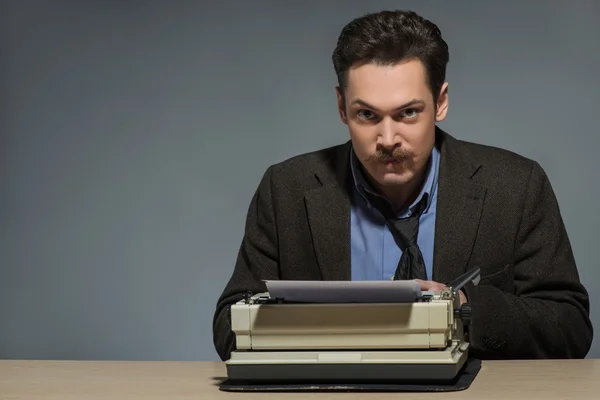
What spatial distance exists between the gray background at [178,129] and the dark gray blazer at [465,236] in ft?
4.11

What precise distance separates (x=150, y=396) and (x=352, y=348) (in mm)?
367

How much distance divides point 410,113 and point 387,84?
9cm

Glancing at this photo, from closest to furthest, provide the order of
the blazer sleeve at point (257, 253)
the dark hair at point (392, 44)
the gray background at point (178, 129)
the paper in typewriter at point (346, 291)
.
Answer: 1. the paper in typewriter at point (346, 291)
2. the dark hair at point (392, 44)
3. the blazer sleeve at point (257, 253)
4. the gray background at point (178, 129)

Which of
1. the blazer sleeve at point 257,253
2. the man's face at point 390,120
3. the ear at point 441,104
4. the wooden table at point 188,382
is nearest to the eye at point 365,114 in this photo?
the man's face at point 390,120

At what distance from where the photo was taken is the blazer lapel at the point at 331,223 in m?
2.73

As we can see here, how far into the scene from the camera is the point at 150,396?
1.81m

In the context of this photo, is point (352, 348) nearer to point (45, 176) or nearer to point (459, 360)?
point (459, 360)

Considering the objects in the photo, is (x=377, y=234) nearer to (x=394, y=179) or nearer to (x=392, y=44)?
(x=394, y=179)

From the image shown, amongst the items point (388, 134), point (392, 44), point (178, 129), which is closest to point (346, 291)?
point (388, 134)

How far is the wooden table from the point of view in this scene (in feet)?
5.86

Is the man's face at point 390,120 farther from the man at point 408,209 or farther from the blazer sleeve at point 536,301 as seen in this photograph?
the blazer sleeve at point 536,301

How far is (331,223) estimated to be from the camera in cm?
276

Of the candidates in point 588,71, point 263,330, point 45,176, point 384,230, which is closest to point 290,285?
point 263,330

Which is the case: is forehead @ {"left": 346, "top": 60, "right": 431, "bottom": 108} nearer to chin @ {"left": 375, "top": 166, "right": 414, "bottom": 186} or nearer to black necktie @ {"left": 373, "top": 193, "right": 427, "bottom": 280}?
chin @ {"left": 375, "top": 166, "right": 414, "bottom": 186}
